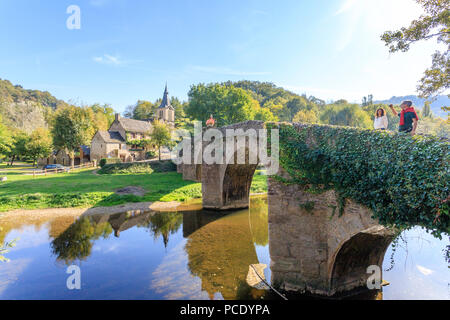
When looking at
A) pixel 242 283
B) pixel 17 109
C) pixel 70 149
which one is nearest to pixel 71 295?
pixel 242 283

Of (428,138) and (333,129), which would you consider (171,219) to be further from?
(428,138)

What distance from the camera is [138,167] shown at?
32188 mm

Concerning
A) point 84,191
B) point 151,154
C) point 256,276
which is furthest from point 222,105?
point 256,276

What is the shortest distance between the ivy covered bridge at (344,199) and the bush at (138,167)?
26892mm

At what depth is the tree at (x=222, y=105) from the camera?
1442 inches

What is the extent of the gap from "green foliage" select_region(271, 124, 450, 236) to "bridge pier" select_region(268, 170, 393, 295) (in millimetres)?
555

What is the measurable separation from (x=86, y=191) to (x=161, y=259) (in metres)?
14.4

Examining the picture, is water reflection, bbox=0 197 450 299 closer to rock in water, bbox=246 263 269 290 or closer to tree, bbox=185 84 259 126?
rock in water, bbox=246 263 269 290

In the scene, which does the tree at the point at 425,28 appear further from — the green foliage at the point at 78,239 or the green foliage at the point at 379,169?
the green foliage at the point at 78,239

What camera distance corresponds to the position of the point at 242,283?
8.58 m

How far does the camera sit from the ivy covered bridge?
4.64 metres

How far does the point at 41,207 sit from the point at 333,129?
20906mm

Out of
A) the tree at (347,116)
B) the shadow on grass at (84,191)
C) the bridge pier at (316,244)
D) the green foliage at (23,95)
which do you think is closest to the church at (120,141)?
the shadow on grass at (84,191)

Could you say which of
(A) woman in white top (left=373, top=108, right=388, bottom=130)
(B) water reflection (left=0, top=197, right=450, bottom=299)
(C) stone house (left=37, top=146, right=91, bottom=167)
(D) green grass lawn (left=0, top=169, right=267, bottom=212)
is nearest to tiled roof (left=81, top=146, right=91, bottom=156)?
(C) stone house (left=37, top=146, right=91, bottom=167)
